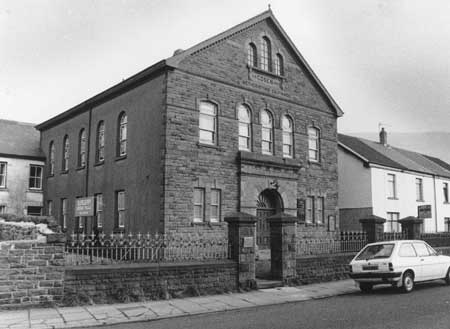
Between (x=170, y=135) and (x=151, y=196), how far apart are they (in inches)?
102

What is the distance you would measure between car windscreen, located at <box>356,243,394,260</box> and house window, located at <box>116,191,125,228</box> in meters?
10.9

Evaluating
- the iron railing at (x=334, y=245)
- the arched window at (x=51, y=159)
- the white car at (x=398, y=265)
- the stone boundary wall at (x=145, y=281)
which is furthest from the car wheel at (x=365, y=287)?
the arched window at (x=51, y=159)

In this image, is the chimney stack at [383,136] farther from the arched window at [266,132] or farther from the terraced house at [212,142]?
the arched window at [266,132]

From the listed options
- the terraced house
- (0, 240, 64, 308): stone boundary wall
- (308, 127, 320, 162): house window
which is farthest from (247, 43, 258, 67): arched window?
(0, 240, 64, 308): stone boundary wall

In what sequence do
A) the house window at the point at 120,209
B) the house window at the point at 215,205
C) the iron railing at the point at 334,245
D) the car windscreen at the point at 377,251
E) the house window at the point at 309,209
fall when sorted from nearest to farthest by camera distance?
the car windscreen at the point at 377,251
the iron railing at the point at 334,245
the house window at the point at 215,205
the house window at the point at 120,209
the house window at the point at 309,209

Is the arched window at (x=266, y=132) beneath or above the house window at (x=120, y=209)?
above

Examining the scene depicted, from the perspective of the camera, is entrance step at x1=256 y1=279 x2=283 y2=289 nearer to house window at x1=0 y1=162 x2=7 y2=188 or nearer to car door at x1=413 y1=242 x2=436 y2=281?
car door at x1=413 y1=242 x2=436 y2=281

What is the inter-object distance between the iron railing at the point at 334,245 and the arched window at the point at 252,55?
8955 mm

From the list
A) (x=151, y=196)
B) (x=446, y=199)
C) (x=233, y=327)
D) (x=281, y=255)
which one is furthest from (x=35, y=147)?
(x=446, y=199)

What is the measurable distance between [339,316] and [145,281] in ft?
16.8

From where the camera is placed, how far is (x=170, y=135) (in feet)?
63.0

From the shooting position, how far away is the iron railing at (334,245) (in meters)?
17.9

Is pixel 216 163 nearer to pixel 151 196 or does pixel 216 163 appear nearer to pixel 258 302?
pixel 151 196

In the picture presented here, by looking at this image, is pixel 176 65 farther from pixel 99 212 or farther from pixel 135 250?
pixel 99 212
